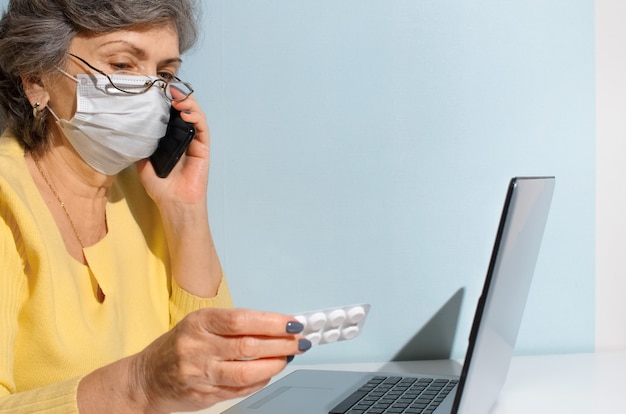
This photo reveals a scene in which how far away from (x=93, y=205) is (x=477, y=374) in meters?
0.71

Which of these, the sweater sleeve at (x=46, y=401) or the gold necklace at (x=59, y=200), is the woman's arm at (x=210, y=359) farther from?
the gold necklace at (x=59, y=200)

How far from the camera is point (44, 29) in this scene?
3.87 ft

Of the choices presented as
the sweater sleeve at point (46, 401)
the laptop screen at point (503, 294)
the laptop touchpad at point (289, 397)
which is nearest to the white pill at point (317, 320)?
the laptop screen at point (503, 294)

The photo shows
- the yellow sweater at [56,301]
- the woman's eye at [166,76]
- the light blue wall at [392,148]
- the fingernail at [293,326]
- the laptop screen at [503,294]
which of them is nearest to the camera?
the fingernail at [293,326]

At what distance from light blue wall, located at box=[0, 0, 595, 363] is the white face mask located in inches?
9.6

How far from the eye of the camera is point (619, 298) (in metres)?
1.58

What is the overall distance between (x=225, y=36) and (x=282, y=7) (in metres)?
0.12

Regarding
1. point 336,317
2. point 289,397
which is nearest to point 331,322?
point 336,317

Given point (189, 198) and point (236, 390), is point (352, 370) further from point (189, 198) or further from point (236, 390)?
point (236, 390)

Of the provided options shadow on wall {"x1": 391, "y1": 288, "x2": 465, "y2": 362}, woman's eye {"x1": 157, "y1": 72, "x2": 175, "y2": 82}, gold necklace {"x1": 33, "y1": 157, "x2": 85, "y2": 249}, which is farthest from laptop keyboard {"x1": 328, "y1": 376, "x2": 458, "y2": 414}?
woman's eye {"x1": 157, "y1": 72, "x2": 175, "y2": 82}

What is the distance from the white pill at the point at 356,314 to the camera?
0.76 m

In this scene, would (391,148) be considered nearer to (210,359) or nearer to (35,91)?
(35,91)

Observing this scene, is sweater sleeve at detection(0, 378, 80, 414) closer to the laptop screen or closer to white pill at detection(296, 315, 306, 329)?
white pill at detection(296, 315, 306, 329)

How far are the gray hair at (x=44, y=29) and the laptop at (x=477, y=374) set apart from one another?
1.81ft
